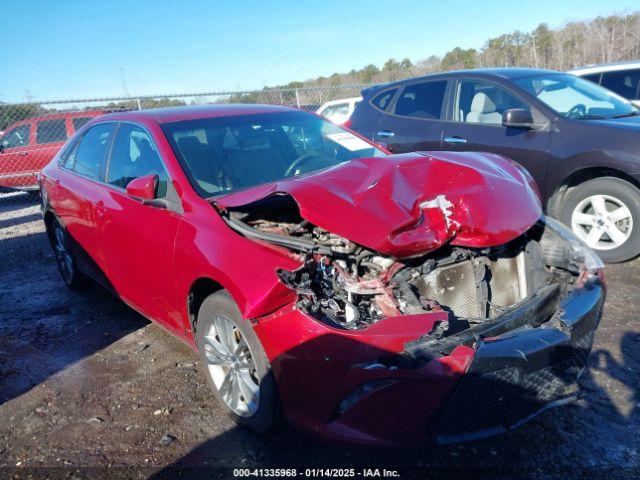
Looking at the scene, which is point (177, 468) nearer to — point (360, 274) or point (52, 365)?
point (360, 274)

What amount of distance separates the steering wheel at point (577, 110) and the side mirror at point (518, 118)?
1.46 feet

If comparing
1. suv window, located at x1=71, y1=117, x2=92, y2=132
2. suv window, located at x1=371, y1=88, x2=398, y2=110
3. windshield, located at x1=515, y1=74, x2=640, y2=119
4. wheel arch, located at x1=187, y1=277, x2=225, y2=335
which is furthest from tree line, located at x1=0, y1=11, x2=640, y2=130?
wheel arch, located at x1=187, y1=277, x2=225, y2=335

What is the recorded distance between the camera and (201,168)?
10.4 feet

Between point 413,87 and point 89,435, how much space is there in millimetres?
5124

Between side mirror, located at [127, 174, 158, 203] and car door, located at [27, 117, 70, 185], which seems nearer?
side mirror, located at [127, 174, 158, 203]

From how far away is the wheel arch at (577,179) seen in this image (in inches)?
178

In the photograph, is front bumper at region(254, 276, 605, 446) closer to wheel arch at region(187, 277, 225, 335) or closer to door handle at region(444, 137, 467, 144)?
wheel arch at region(187, 277, 225, 335)

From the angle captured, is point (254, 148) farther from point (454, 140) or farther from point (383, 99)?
point (383, 99)

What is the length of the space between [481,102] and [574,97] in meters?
0.92

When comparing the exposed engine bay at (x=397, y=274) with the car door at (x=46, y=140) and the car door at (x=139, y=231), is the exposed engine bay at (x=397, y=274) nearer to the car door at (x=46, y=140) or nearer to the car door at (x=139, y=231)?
the car door at (x=139, y=231)

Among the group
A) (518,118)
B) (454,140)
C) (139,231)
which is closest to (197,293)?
(139,231)

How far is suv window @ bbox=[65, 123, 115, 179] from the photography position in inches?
158

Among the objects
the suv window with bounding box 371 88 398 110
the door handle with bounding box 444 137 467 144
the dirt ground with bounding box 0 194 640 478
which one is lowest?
the dirt ground with bounding box 0 194 640 478

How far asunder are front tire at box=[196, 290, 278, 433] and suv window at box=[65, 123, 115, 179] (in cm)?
186
